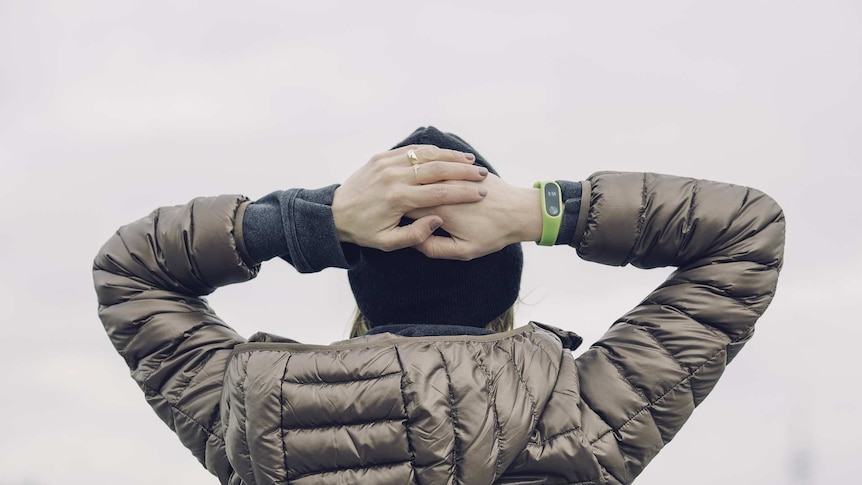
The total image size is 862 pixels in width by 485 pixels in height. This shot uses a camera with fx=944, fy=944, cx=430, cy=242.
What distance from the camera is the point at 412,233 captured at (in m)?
1.85

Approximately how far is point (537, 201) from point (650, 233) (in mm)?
233

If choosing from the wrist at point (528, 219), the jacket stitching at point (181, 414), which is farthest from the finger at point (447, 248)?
the jacket stitching at point (181, 414)

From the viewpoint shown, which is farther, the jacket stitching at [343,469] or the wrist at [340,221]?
the wrist at [340,221]

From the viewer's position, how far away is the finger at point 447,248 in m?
1.86

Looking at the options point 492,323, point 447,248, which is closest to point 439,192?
point 447,248

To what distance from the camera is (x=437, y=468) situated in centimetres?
165

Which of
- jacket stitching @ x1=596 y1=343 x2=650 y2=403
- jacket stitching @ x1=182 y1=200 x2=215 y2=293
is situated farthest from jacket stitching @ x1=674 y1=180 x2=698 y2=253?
jacket stitching @ x1=182 y1=200 x2=215 y2=293

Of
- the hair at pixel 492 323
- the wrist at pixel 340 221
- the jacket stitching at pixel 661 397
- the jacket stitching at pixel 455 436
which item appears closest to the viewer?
the jacket stitching at pixel 455 436

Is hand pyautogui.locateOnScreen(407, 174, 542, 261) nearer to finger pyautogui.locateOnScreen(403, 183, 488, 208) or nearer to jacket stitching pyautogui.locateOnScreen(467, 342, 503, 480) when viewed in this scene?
finger pyautogui.locateOnScreen(403, 183, 488, 208)

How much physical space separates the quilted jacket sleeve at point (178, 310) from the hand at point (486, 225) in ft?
1.40

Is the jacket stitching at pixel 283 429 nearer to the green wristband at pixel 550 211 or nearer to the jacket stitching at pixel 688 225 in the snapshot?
the green wristband at pixel 550 211

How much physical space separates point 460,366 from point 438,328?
5.5 inches

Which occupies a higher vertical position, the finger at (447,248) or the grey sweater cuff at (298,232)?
the grey sweater cuff at (298,232)

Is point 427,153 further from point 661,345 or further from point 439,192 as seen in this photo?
point 661,345
